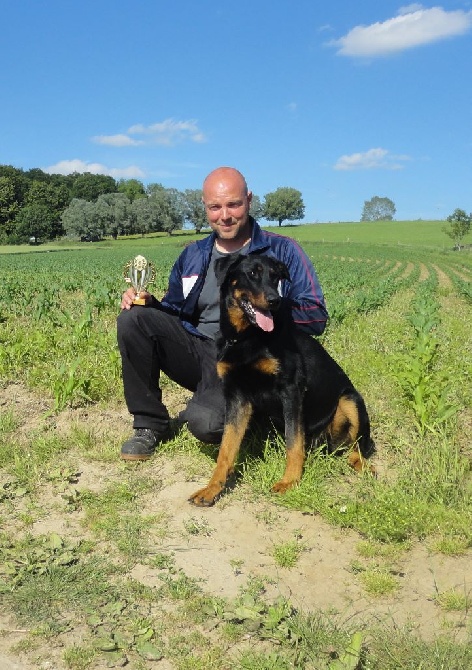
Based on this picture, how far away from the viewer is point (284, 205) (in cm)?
11844

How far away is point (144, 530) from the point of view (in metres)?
3.65

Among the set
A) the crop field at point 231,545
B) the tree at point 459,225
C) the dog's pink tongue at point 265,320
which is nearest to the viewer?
the crop field at point 231,545

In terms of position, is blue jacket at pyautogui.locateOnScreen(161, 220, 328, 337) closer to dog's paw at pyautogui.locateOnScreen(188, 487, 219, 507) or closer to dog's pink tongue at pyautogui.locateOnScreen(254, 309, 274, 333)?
dog's pink tongue at pyautogui.locateOnScreen(254, 309, 274, 333)

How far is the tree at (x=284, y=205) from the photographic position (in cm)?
11844

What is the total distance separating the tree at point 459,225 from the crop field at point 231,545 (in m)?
73.7

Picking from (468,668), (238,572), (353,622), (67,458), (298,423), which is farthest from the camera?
(67,458)

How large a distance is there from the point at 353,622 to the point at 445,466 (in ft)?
5.64

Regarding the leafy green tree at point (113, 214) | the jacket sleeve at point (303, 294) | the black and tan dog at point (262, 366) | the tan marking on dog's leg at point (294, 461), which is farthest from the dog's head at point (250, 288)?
the leafy green tree at point (113, 214)

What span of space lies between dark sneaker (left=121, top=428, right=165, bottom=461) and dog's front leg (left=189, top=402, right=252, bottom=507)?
804 mm

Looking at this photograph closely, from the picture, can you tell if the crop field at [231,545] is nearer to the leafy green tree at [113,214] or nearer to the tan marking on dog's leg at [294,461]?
the tan marking on dog's leg at [294,461]

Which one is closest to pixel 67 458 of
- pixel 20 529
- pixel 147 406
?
pixel 147 406

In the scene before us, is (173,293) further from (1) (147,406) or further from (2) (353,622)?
(2) (353,622)

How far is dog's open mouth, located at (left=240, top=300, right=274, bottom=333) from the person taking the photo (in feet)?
12.9

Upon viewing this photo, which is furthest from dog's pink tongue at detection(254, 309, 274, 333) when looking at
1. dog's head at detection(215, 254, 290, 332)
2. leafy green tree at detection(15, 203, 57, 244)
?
leafy green tree at detection(15, 203, 57, 244)
